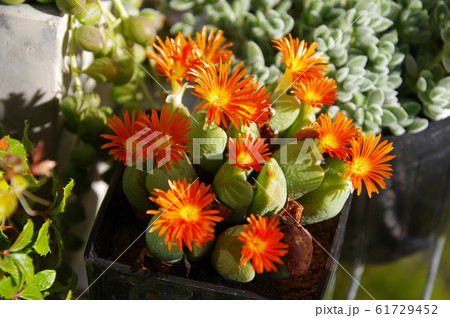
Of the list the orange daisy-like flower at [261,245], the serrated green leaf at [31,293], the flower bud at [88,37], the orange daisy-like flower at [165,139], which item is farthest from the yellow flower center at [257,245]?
the flower bud at [88,37]

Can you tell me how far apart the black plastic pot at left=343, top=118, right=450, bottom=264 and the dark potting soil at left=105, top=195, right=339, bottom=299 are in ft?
0.73

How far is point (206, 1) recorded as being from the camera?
746 mm

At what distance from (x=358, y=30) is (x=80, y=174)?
0.41 m

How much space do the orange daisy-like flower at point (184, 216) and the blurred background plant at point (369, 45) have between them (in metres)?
0.28

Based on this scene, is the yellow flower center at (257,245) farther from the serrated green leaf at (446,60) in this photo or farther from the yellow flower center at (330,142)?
the serrated green leaf at (446,60)

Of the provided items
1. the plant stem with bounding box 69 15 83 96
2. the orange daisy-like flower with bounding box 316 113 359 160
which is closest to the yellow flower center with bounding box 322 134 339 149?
the orange daisy-like flower with bounding box 316 113 359 160

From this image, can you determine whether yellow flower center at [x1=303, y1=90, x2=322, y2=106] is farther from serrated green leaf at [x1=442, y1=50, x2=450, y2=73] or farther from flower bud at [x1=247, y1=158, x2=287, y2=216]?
serrated green leaf at [x1=442, y1=50, x2=450, y2=73]

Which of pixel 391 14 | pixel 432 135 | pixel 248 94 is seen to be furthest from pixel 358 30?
pixel 248 94

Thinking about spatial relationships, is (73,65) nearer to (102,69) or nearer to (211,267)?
(102,69)

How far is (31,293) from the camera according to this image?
485mm

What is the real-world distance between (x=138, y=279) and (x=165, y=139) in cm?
14

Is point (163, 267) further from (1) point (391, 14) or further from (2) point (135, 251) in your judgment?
(1) point (391, 14)

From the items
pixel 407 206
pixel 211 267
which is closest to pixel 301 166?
pixel 211 267

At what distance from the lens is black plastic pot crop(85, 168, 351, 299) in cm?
49
